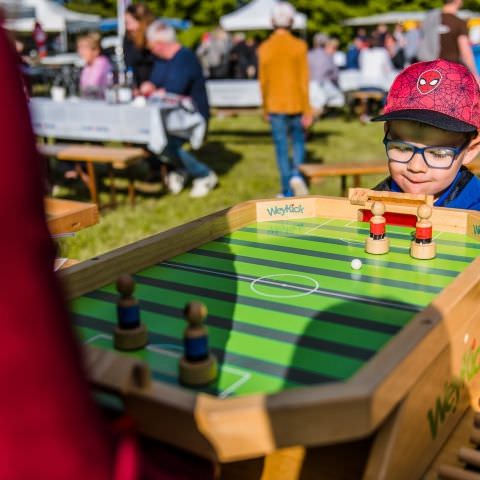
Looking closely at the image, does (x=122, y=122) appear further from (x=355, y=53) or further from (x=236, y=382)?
(x=355, y=53)

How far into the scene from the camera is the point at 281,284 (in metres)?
1.81

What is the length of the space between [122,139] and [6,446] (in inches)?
262

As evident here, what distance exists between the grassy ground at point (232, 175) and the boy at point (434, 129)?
2.41m

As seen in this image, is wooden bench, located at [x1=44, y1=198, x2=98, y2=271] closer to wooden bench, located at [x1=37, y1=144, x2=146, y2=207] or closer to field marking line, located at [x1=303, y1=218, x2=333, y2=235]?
field marking line, located at [x1=303, y1=218, x2=333, y2=235]

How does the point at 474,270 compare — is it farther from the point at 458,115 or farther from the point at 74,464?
the point at 74,464

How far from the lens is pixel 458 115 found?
2557 mm

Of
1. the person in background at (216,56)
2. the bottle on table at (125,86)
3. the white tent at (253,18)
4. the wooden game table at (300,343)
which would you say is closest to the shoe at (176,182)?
the bottle on table at (125,86)

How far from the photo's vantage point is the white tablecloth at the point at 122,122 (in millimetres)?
6973

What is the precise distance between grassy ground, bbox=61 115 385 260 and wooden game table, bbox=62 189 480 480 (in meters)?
2.57

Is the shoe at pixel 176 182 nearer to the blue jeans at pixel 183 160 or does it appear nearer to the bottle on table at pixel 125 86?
the blue jeans at pixel 183 160

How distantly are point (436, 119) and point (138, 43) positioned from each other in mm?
5627

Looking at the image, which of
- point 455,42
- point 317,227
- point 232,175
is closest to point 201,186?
point 232,175

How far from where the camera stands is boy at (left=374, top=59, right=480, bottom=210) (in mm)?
2557

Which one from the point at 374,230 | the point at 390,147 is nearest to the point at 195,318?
the point at 374,230
